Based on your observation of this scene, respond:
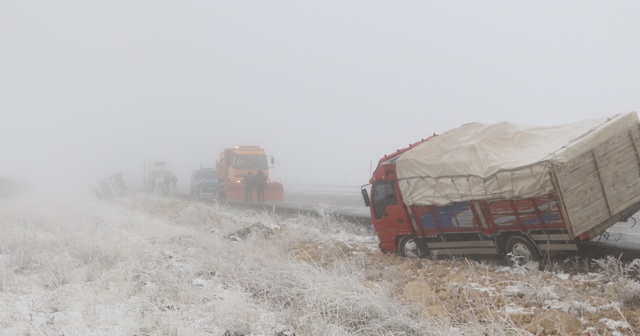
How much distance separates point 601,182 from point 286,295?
507 cm

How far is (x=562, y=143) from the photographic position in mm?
7859

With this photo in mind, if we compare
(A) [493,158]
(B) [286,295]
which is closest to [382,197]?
(A) [493,158]

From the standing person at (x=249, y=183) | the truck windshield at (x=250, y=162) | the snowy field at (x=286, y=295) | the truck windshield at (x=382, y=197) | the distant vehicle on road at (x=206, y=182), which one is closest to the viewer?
the snowy field at (x=286, y=295)

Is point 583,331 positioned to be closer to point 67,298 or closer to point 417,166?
point 417,166

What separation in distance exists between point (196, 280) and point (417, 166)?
4614 mm

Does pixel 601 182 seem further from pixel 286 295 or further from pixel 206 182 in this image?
pixel 206 182

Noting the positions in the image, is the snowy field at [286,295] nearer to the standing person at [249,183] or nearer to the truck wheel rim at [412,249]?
the truck wheel rim at [412,249]

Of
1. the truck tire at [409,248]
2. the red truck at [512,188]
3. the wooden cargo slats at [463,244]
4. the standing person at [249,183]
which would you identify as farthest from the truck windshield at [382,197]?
the standing person at [249,183]

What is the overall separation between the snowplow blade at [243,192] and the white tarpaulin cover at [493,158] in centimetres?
1925

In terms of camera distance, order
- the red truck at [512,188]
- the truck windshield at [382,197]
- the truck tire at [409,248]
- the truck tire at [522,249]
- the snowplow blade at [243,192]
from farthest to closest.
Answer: the snowplow blade at [243,192] → the truck windshield at [382,197] → the truck tire at [409,248] → the truck tire at [522,249] → the red truck at [512,188]

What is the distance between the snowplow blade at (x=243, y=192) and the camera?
92.5 ft

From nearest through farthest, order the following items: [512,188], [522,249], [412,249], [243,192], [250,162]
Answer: [512,188]
[522,249]
[412,249]
[243,192]
[250,162]

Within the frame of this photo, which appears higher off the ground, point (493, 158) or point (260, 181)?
point (260, 181)

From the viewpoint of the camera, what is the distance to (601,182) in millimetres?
7520
